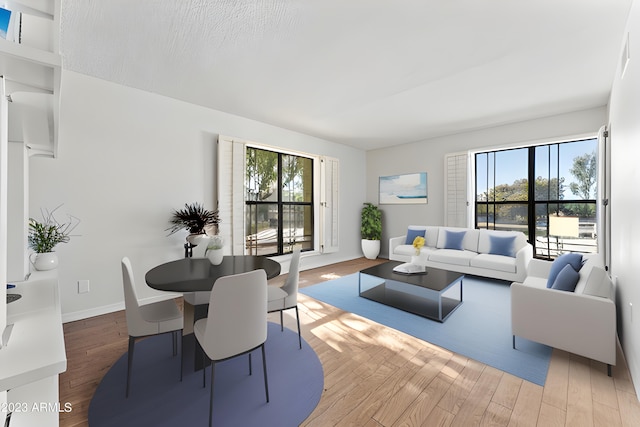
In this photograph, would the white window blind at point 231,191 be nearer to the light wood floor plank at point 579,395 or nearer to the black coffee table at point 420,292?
the black coffee table at point 420,292

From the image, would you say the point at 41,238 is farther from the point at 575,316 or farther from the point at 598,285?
the point at 598,285

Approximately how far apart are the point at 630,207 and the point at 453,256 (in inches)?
102

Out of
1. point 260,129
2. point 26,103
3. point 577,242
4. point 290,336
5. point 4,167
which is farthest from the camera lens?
point 260,129

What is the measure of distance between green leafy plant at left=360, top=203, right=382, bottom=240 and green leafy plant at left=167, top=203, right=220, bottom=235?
11.7ft

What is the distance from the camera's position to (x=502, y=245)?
170 inches

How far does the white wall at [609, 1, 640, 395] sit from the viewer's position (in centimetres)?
174

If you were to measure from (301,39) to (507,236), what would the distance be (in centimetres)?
421

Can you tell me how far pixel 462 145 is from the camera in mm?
5199

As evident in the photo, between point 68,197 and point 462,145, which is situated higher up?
point 462,145

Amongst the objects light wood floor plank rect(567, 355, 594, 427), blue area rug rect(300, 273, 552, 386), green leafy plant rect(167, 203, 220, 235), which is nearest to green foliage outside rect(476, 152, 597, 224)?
blue area rug rect(300, 273, 552, 386)

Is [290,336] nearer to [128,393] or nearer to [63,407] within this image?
[128,393]

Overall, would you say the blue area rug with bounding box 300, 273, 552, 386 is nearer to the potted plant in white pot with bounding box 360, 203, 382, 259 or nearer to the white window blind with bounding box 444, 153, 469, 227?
the white window blind with bounding box 444, 153, 469, 227

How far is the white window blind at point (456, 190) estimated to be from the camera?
5.09m

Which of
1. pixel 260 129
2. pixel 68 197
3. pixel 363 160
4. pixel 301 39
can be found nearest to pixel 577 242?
pixel 363 160
